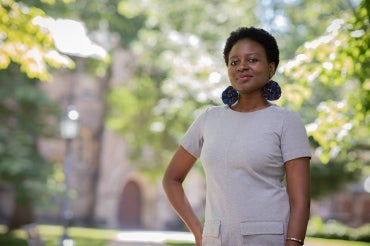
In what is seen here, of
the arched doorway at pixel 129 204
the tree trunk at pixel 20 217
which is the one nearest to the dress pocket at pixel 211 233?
the tree trunk at pixel 20 217

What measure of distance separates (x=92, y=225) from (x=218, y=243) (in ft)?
113

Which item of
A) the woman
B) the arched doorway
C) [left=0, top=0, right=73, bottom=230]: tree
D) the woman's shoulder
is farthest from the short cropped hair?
the arched doorway

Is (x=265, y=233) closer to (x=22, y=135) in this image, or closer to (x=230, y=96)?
(x=230, y=96)

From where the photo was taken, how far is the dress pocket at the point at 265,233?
2.43 meters

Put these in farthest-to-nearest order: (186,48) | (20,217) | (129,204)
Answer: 1. (129,204)
2. (20,217)
3. (186,48)

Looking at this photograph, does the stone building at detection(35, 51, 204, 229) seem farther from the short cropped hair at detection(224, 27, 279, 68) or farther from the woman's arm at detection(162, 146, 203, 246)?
the short cropped hair at detection(224, 27, 279, 68)

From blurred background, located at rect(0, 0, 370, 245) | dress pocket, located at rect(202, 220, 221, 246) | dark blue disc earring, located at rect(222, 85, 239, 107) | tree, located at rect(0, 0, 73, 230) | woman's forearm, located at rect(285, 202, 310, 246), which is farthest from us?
tree, located at rect(0, 0, 73, 230)

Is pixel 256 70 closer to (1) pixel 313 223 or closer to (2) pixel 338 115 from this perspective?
(2) pixel 338 115

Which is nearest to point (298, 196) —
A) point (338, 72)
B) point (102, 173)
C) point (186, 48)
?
point (338, 72)

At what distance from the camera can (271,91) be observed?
271 centimetres

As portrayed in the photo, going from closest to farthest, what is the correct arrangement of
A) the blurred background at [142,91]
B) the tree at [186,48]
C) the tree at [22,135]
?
the blurred background at [142,91], the tree at [186,48], the tree at [22,135]

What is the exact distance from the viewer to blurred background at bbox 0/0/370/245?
7305 mm

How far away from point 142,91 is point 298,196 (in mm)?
22137

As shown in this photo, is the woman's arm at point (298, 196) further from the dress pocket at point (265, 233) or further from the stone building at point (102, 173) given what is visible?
Answer: the stone building at point (102, 173)
